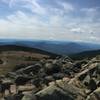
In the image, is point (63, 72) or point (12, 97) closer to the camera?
point (12, 97)

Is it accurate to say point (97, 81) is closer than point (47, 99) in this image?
No

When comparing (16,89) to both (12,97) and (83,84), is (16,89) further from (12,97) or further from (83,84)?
(83,84)

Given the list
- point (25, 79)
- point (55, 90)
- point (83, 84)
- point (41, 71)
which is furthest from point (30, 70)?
point (55, 90)

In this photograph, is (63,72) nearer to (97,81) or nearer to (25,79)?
(25,79)

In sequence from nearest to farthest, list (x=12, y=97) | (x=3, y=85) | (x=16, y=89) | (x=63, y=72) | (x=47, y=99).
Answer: (x=47, y=99), (x=12, y=97), (x=16, y=89), (x=3, y=85), (x=63, y=72)

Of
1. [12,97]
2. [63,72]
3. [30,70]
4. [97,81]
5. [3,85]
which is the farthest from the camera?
[30,70]

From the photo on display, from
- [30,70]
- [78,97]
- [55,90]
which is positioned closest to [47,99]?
[55,90]
